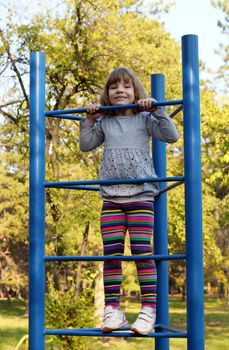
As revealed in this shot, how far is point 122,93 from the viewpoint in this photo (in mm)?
3230

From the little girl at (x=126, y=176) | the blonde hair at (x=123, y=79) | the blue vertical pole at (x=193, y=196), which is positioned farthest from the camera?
the blonde hair at (x=123, y=79)

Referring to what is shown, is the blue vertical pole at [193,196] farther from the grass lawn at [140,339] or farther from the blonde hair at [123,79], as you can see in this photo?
the grass lawn at [140,339]

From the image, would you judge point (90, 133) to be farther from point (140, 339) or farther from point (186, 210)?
point (140, 339)

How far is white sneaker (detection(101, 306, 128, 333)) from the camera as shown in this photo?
115 inches

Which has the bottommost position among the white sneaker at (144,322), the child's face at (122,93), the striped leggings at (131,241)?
the white sneaker at (144,322)

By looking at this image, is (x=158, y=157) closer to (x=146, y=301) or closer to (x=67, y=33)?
(x=146, y=301)

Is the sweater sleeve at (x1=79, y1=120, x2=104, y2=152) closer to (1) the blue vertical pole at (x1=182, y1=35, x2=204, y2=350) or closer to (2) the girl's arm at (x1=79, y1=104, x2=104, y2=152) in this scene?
(2) the girl's arm at (x1=79, y1=104, x2=104, y2=152)

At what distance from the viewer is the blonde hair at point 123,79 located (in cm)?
323

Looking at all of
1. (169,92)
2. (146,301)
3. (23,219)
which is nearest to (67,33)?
(169,92)

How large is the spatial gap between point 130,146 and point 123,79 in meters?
0.32

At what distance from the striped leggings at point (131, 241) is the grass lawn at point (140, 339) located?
11.7 meters

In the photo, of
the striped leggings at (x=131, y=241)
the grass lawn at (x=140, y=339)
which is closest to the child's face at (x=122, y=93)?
the striped leggings at (x=131, y=241)

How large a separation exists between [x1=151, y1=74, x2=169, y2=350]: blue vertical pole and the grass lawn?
11.2 m

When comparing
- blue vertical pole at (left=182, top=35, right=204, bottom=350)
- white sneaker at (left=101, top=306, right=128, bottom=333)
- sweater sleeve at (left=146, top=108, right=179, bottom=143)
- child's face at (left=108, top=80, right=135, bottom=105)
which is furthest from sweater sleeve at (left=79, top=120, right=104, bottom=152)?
white sneaker at (left=101, top=306, right=128, bottom=333)
